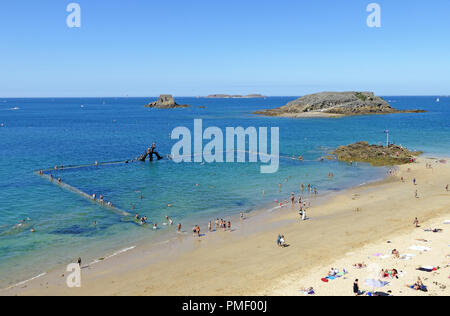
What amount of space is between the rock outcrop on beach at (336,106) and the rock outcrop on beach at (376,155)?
314ft

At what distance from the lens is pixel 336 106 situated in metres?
175

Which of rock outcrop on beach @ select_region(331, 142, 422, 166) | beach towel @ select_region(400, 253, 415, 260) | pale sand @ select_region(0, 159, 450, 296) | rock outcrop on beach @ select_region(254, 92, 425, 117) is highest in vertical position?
rock outcrop on beach @ select_region(254, 92, 425, 117)

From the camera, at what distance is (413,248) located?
26.2 m

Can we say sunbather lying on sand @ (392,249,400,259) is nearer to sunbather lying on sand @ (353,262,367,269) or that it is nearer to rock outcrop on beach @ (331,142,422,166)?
sunbather lying on sand @ (353,262,367,269)

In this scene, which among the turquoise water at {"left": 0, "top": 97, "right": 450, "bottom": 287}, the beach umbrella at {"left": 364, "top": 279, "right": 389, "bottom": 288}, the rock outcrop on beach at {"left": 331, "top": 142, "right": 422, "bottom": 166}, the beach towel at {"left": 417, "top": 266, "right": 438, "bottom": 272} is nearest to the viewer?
the beach umbrella at {"left": 364, "top": 279, "right": 389, "bottom": 288}

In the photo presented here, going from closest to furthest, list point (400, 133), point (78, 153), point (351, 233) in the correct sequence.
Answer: point (351, 233), point (78, 153), point (400, 133)

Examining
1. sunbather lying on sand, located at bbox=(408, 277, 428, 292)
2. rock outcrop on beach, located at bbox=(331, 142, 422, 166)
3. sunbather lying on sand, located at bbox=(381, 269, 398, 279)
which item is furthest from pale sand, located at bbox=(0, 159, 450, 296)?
rock outcrop on beach, located at bbox=(331, 142, 422, 166)

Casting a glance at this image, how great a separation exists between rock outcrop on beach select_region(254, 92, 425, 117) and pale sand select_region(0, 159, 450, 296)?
133 metres

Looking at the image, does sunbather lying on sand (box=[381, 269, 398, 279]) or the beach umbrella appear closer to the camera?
the beach umbrella

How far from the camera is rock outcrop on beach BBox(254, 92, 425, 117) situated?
170 m

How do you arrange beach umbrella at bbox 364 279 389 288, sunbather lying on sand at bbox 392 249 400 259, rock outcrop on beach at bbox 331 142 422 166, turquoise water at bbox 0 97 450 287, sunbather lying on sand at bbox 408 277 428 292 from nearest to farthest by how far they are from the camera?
1. sunbather lying on sand at bbox 408 277 428 292
2. beach umbrella at bbox 364 279 389 288
3. sunbather lying on sand at bbox 392 249 400 259
4. turquoise water at bbox 0 97 450 287
5. rock outcrop on beach at bbox 331 142 422 166
